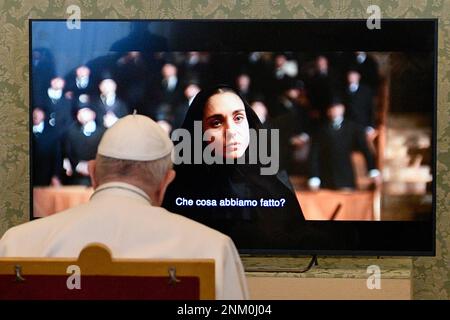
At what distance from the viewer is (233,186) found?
405 centimetres

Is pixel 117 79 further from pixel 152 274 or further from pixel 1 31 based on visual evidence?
pixel 152 274

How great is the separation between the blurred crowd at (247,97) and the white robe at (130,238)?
5.67ft

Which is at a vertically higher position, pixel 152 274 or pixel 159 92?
pixel 159 92

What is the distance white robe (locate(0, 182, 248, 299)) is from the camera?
88.5 inches

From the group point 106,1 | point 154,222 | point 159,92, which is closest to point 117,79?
point 159,92

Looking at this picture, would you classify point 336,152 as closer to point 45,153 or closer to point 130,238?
point 45,153

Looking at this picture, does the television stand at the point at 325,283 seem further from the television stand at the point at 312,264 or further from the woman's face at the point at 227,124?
the woman's face at the point at 227,124

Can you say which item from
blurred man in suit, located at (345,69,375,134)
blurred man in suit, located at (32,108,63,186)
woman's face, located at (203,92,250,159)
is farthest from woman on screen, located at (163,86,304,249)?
blurred man in suit, located at (32,108,63,186)

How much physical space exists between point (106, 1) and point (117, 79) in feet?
1.58

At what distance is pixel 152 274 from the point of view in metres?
2.13

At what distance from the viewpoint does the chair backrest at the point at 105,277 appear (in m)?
2.13

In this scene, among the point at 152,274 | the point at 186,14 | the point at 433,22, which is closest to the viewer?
the point at 152,274

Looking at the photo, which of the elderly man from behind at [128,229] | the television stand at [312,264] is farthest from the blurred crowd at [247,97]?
the elderly man from behind at [128,229]

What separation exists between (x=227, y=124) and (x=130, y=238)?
5.93ft
